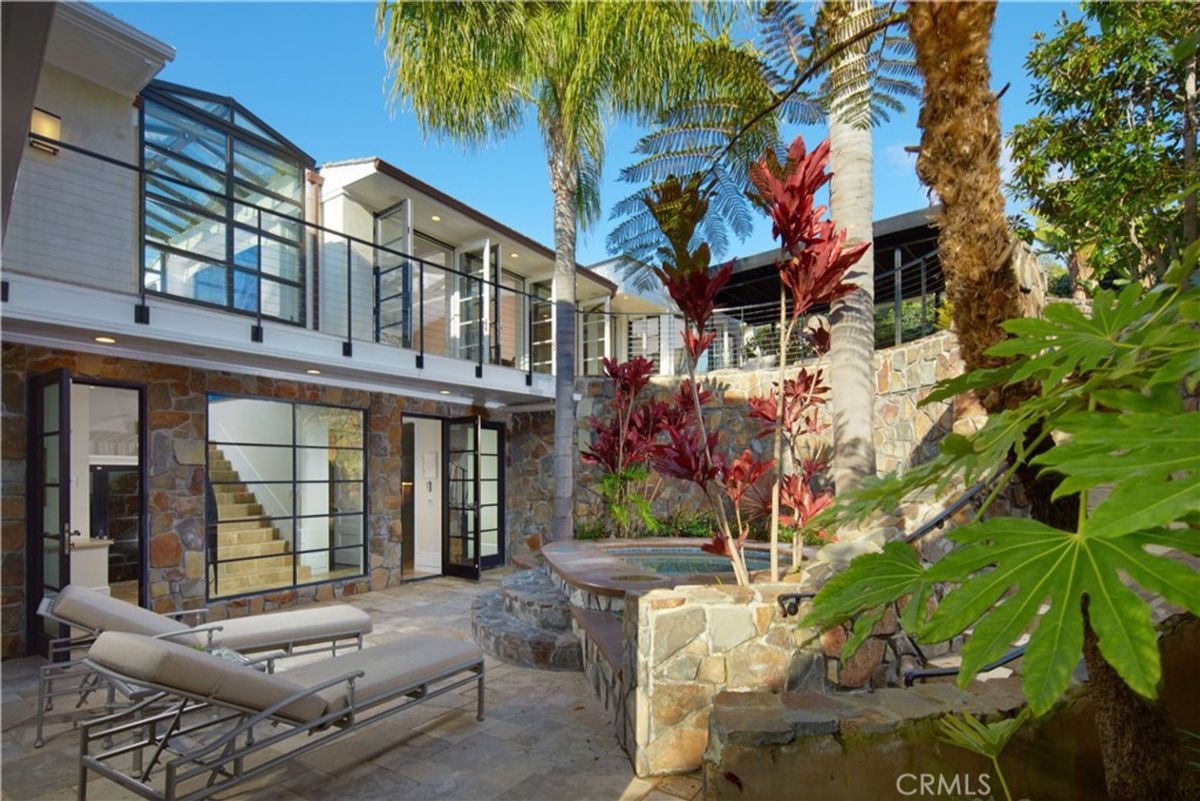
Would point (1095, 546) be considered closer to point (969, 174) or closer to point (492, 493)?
point (969, 174)

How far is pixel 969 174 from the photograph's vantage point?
6.06 ft

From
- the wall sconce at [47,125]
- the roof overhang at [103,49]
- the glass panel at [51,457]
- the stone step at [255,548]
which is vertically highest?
the roof overhang at [103,49]

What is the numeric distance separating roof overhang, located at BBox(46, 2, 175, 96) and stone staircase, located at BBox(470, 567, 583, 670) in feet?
20.3

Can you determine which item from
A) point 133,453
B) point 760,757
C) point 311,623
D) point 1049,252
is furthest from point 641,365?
point 133,453

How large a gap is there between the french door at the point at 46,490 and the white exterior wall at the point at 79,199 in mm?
1027

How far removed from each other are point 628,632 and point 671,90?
18.5ft

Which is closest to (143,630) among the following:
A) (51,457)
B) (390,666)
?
(390,666)

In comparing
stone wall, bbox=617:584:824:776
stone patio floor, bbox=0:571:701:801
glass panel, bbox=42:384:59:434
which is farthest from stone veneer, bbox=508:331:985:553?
glass panel, bbox=42:384:59:434

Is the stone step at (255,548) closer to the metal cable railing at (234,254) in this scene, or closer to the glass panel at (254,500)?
the glass panel at (254,500)

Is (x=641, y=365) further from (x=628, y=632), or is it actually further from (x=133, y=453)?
(x=133, y=453)

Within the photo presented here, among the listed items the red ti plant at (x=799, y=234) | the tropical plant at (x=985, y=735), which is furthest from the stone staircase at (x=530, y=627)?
the tropical plant at (x=985, y=735)

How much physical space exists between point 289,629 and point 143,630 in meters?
0.88

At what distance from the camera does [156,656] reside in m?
2.53

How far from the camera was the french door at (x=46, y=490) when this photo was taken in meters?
4.77
